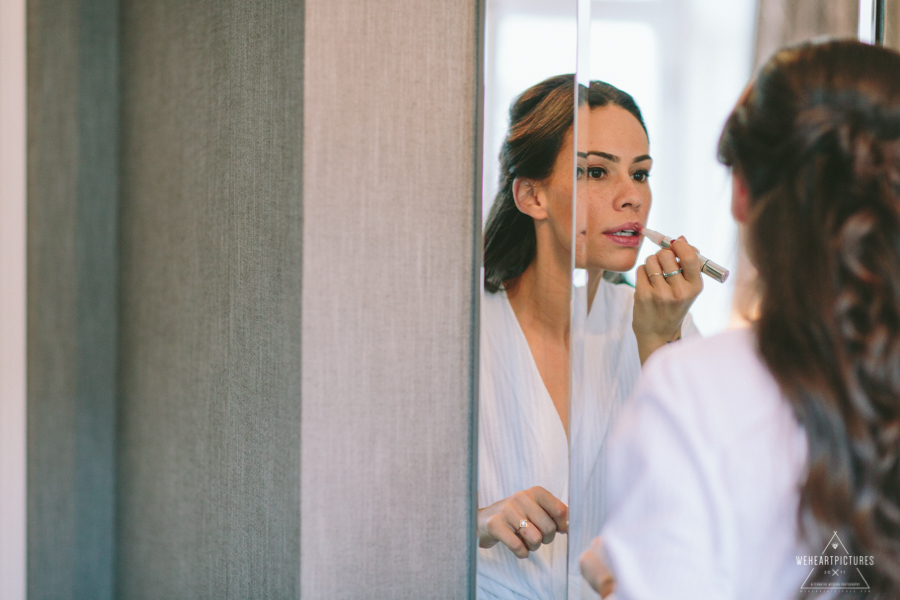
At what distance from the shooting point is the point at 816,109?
605 millimetres

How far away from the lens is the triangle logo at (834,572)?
1.89 feet

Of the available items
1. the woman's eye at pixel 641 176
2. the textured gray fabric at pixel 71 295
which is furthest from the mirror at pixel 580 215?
the textured gray fabric at pixel 71 295

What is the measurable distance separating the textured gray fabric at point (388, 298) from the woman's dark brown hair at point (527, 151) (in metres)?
0.04

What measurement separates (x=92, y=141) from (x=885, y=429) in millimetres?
2249

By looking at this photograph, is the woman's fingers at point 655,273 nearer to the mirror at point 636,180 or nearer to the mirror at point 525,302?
the mirror at point 636,180

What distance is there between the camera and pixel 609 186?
1000 millimetres

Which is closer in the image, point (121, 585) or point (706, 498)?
point (706, 498)

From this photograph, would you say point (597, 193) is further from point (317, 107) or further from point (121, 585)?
point (121, 585)

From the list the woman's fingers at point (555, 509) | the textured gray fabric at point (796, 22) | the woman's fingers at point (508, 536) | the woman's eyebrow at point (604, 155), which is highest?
the textured gray fabric at point (796, 22)

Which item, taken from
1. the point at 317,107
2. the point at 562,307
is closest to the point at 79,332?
the point at 317,107

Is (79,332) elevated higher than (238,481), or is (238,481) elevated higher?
(79,332)

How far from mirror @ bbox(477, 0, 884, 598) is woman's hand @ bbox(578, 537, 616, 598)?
0.03 m

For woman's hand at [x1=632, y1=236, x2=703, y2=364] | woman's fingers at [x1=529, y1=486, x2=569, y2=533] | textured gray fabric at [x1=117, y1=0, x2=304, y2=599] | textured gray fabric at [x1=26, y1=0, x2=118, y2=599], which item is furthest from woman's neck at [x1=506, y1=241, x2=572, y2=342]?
textured gray fabric at [x1=26, y1=0, x2=118, y2=599]

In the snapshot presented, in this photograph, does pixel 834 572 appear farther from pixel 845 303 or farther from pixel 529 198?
pixel 529 198
